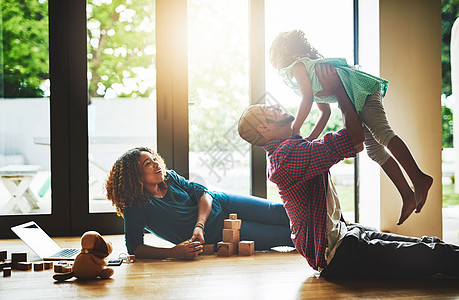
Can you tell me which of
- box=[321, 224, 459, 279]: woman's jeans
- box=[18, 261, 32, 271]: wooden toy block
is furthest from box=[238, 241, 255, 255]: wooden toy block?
box=[18, 261, 32, 271]: wooden toy block

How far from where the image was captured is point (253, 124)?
2092 millimetres

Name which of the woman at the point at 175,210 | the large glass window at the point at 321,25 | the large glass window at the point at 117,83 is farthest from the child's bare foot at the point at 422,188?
the large glass window at the point at 117,83

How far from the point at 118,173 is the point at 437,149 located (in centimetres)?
218

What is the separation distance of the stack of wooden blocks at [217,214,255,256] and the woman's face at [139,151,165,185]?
46cm

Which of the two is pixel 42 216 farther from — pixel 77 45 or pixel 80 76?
pixel 77 45

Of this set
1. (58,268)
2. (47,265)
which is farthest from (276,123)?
(47,265)

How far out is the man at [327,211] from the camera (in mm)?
1905

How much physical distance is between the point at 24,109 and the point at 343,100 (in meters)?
2.33

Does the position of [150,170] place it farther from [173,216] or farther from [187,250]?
[187,250]

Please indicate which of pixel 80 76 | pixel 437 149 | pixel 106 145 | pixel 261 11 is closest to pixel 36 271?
pixel 106 145

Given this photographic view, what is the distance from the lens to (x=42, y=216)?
10.8 ft

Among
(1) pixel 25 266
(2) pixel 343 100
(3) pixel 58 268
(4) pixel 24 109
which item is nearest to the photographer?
(2) pixel 343 100

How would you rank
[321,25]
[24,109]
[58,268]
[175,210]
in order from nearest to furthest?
[58,268] → [175,210] → [24,109] → [321,25]

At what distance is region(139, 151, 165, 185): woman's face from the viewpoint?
2.60 meters
